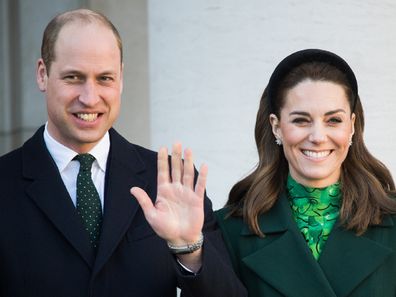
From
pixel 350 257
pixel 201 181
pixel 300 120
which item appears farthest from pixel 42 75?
pixel 350 257

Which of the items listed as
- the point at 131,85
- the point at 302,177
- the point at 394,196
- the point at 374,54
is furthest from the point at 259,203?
the point at 131,85

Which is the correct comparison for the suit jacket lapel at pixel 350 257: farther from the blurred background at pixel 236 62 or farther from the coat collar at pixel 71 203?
the blurred background at pixel 236 62

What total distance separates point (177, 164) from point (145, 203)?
16 centimetres

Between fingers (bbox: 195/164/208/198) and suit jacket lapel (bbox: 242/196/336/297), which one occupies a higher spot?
fingers (bbox: 195/164/208/198)

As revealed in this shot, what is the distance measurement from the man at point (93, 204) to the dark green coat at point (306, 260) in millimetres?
133

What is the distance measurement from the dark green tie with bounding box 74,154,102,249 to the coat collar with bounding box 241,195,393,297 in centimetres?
54

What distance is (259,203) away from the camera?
385cm

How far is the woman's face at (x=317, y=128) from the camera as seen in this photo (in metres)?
3.71

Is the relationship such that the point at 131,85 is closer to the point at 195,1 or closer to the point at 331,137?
the point at 195,1

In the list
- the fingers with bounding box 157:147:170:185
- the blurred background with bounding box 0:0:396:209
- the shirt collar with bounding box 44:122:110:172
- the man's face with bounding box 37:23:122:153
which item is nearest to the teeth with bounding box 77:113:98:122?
the man's face with bounding box 37:23:122:153

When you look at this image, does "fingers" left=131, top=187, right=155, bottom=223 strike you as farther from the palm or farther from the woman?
the woman

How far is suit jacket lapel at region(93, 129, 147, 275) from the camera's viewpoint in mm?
3488

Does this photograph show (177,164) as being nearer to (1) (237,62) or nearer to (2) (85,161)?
(2) (85,161)

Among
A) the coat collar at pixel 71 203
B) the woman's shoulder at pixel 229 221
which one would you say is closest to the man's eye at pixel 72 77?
the coat collar at pixel 71 203
